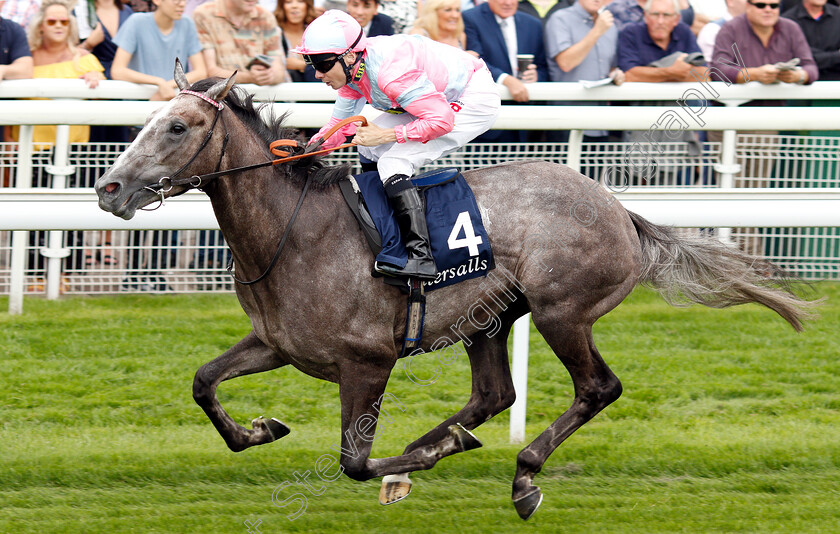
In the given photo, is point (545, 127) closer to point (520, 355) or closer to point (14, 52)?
point (520, 355)

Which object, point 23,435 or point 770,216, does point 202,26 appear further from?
point 770,216

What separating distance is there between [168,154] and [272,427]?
119 centimetres

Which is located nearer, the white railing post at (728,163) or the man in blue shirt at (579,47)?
the white railing post at (728,163)

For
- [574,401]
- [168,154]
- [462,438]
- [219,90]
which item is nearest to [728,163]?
[574,401]

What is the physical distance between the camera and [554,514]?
4.30 meters

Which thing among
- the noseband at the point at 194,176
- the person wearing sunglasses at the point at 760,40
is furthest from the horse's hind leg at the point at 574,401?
the person wearing sunglasses at the point at 760,40

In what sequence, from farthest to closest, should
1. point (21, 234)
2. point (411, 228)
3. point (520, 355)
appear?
point (21, 234) < point (520, 355) < point (411, 228)

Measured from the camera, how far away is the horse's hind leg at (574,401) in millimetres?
4203

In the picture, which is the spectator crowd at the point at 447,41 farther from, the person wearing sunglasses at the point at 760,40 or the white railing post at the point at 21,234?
the white railing post at the point at 21,234

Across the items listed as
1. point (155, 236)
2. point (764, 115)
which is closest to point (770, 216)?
point (764, 115)

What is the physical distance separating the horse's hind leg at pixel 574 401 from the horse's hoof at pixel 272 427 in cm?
90

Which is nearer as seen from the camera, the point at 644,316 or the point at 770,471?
the point at 770,471

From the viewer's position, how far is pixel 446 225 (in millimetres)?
4059

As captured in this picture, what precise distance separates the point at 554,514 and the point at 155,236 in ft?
9.60
